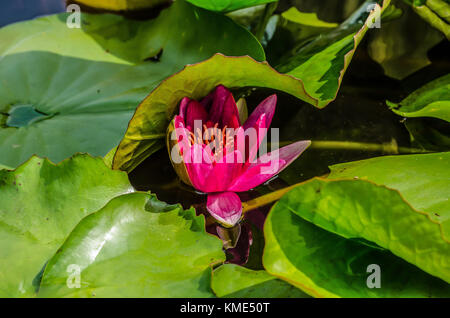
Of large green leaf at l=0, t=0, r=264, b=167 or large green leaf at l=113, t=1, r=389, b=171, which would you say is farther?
large green leaf at l=0, t=0, r=264, b=167

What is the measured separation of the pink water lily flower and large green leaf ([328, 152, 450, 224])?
18cm

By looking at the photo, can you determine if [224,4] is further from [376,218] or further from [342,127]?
[376,218]

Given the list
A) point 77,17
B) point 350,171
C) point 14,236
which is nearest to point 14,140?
point 14,236

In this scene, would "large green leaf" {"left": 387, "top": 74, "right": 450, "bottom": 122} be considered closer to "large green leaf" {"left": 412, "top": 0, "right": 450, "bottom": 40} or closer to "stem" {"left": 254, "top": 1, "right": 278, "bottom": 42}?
"large green leaf" {"left": 412, "top": 0, "right": 450, "bottom": 40}

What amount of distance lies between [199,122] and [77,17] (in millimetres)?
842

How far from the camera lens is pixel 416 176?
3.30 feet

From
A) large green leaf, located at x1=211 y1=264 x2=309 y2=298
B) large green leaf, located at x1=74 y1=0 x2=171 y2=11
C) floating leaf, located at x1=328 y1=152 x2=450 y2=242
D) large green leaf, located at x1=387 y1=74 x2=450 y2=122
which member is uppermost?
large green leaf, located at x1=74 y1=0 x2=171 y2=11

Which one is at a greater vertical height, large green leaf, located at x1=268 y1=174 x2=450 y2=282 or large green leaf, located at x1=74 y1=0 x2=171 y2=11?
large green leaf, located at x1=74 y1=0 x2=171 y2=11

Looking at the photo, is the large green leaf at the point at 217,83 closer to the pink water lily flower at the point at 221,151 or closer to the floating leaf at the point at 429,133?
the pink water lily flower at the point at 221,151

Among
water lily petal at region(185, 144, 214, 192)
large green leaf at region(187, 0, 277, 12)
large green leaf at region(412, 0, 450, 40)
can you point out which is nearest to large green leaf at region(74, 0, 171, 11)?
large green leaf at region(187, 0, 277, 12)

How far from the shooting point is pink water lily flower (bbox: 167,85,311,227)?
1006mm

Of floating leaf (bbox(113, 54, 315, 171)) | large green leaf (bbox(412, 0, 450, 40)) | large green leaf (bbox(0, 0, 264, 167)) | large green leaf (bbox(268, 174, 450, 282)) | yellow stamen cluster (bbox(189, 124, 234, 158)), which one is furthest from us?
large green leaf (bbox(412, 0, 450, 40))
